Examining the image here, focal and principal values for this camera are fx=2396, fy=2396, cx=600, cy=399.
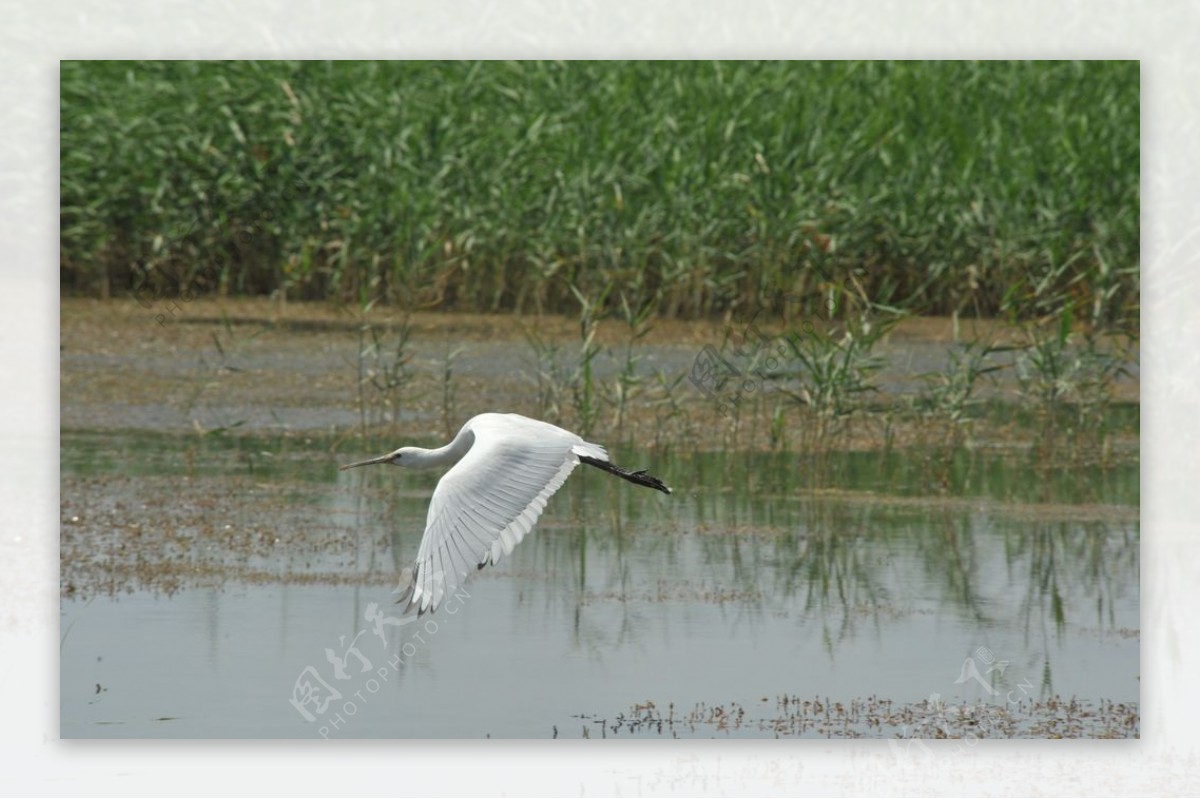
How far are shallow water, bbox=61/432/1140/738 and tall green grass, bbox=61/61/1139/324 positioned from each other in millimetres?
1993

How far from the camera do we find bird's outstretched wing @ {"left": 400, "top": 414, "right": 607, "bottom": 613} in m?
6.58

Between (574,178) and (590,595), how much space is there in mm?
4539

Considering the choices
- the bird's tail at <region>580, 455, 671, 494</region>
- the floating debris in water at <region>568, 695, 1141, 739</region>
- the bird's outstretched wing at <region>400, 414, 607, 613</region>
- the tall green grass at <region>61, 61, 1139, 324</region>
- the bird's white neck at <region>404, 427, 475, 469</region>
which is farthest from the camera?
the tall green grass at <region>61, 61, 1139, 324</region>

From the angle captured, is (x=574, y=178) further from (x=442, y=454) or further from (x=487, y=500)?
(x=487, y=500)

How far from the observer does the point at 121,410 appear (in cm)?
1161

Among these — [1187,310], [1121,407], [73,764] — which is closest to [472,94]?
[1121,407]

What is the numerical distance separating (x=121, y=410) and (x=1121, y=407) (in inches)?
193

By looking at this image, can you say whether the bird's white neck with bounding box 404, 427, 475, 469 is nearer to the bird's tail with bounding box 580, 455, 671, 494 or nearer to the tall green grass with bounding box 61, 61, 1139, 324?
the bird's tail with bounding box 580, 455, 671, 494

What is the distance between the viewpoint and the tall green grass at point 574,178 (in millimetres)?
12469

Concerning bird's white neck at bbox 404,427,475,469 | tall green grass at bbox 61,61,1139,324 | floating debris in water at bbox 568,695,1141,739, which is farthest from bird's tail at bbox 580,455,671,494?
tall green grass at bbox 61,61,1139,324

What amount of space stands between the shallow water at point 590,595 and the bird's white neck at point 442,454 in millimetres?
529

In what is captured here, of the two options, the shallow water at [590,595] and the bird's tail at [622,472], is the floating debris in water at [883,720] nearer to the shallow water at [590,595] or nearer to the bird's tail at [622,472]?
the shallow water at [590,595]

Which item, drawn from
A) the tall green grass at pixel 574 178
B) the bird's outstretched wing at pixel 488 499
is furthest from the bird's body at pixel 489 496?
the tall green grass at pixel 574 178

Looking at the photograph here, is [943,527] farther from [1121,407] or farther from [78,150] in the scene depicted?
[78,150]
